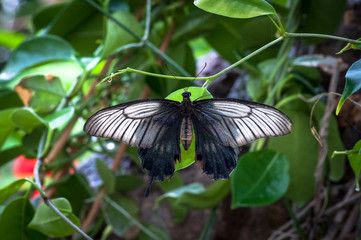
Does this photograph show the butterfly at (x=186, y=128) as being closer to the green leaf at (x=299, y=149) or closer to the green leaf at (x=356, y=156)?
the green leaf at (x=356, y=156)

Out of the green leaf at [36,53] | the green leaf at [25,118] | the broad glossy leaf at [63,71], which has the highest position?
the green leaf at [36,53]

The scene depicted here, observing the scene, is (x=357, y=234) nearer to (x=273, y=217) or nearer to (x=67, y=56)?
(x=273, y=217)

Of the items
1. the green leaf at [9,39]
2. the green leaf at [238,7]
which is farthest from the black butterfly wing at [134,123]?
the green leaf at [9,39]

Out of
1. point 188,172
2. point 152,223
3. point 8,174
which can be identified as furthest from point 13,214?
point 8,174

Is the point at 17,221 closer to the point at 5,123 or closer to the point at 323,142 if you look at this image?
the point at 5,123

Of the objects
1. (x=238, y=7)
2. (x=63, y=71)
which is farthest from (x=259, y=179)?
(x=63, y=71)

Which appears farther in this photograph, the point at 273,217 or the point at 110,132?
the point at 273,217
